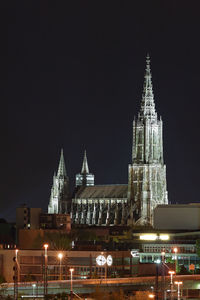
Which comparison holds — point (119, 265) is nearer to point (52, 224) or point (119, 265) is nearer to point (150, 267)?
point (150, 267)

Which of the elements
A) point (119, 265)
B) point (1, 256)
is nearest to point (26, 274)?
point (1, 256)

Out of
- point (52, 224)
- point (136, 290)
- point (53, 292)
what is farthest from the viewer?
point (52, 224)

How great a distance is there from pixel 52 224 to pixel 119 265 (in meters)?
60.5

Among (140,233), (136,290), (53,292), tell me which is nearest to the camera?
(53,292)

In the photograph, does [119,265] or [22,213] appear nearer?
[119,265]

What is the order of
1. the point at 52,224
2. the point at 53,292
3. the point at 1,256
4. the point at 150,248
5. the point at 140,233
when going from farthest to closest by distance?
1. the point at 52,224
2. the point at 140,233
3. the point at 150,248
4. the point at 1,256
5. the point at 53,292

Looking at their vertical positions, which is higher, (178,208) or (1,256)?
(178,208)

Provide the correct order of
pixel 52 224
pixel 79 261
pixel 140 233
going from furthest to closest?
pixel 52 224 → pixel 140 233 → pixel 79 261

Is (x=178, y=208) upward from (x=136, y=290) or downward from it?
upward

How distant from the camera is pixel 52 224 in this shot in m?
180

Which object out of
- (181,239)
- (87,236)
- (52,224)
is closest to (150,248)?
(181,239)

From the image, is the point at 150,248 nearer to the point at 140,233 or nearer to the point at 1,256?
the point at 140,233

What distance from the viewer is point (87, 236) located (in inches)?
6526

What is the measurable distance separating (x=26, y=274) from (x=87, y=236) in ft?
180
